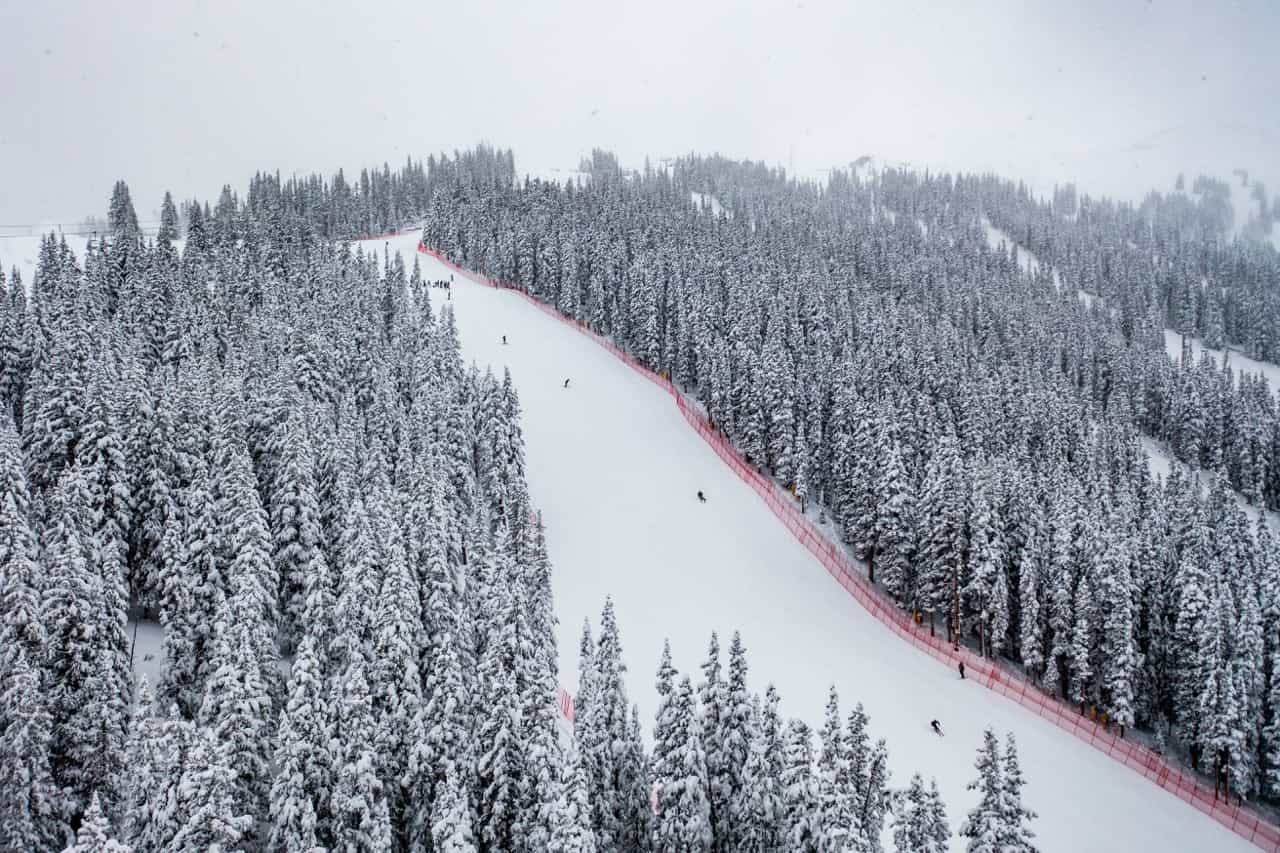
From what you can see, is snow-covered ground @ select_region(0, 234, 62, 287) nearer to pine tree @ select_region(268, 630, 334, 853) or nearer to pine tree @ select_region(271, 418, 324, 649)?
pine tree @ select_region(271, 418, 324, 649)

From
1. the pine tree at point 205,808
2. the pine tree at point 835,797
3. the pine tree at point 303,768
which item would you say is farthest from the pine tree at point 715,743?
the pine tree at point 205,808

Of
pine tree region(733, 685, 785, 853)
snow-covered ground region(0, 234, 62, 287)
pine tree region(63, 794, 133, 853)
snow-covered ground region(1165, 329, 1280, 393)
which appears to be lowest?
snow-covered ground region(1165, 329, 1280, 393)

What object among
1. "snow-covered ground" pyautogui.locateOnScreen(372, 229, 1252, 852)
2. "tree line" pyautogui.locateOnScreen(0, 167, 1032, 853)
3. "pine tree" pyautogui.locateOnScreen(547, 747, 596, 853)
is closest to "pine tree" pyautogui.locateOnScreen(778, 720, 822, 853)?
"tree line" pyautogui.locateOnScreen(0, 167, 1032, 853)

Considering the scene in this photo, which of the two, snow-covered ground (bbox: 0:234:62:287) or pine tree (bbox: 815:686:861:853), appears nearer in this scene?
pine tree (bbox: 815:686:861:853)

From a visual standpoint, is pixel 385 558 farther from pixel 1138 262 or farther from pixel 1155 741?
pixel 1138 262

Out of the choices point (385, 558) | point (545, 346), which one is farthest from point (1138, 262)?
point (385, 558)

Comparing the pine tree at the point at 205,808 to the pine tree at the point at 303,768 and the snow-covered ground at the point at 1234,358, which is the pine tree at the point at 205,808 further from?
the snow-covered ground at the point at 1234,358

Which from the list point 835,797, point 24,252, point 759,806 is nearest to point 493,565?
point 759,806

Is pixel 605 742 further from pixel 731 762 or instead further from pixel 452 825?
pixel 452 825
